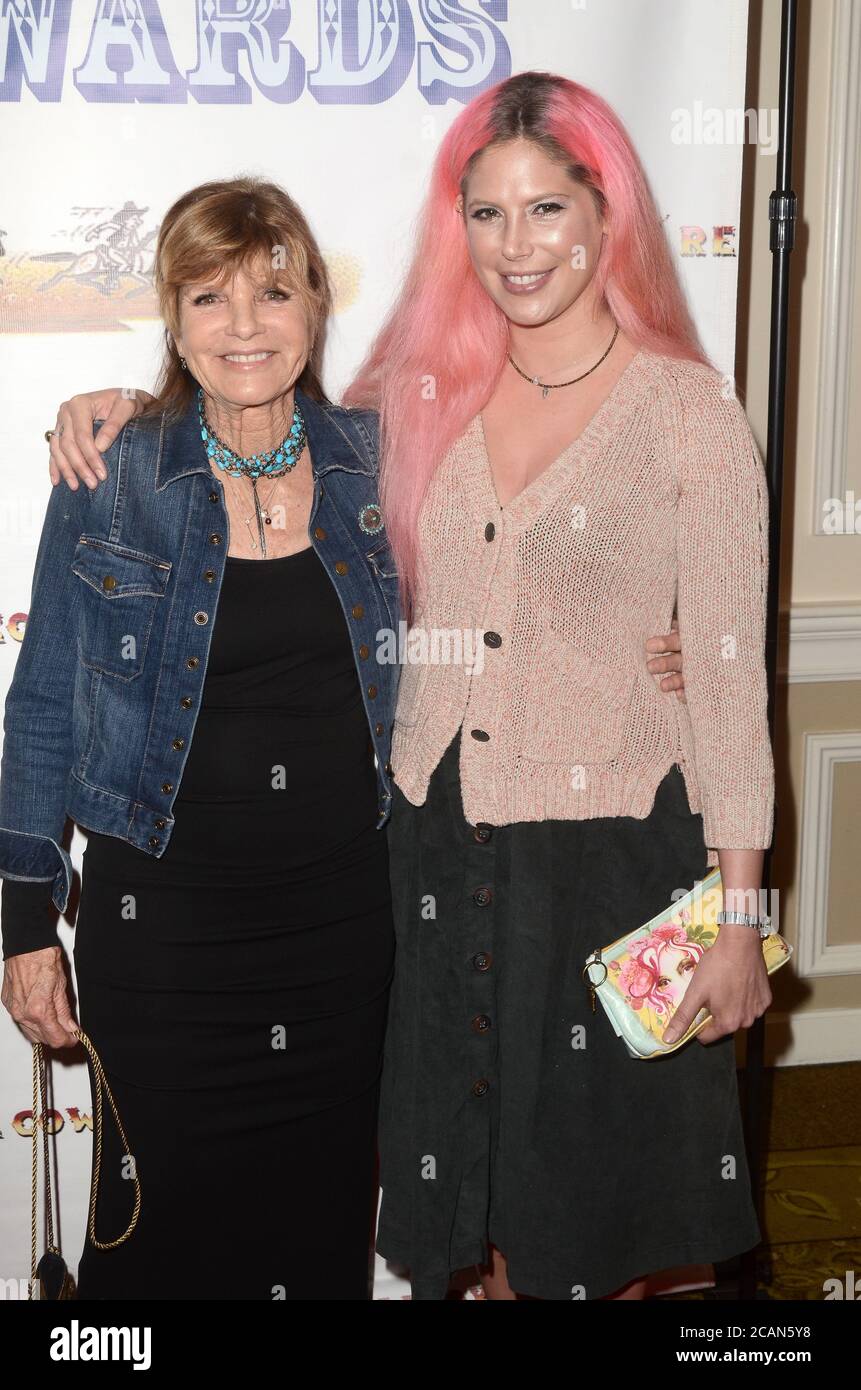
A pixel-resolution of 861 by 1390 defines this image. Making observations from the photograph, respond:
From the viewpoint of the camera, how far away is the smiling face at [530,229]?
176cm

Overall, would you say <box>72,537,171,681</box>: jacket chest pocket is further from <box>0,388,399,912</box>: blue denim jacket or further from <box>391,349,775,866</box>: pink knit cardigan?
<box>391,349,775,866</box>: pink knit cardigan

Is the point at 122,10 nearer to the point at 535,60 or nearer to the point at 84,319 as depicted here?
the point at 84,319

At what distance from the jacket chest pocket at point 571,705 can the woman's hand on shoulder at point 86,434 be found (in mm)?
710

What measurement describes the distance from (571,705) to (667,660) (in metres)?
0.17

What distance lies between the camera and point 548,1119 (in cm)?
188

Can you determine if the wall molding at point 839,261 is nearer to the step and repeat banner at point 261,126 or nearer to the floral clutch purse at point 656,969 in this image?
the step and repeat banner at point 261,126

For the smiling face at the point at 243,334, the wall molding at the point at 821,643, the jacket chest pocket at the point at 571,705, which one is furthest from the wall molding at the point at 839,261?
the smiling face at the point at 243,334

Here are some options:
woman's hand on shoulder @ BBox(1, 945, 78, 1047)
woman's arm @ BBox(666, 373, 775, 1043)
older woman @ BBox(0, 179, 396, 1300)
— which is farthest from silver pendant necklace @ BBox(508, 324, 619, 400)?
woman's hand on shoulder @ BBox(1, 945, 78, 1047)

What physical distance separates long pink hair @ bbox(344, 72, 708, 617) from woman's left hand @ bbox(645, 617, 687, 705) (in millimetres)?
388

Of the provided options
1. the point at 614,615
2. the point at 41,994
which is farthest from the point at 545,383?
the point at 41,994

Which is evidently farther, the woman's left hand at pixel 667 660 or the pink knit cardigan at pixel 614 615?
the woman's left hand at pixel 667 660

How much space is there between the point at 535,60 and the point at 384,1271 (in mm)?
2353

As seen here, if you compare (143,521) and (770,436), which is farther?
(770,436)
